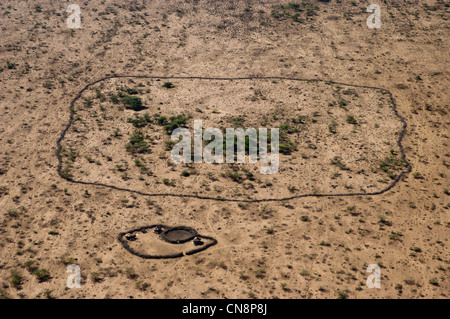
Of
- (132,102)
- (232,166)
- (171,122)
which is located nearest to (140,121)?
(171,122)

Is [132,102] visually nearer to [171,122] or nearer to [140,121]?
[140,121]

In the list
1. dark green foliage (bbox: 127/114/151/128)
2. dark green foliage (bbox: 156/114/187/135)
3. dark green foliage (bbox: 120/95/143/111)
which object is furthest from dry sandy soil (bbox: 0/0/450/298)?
dark green foliage (bbox: 156/114/187/135)

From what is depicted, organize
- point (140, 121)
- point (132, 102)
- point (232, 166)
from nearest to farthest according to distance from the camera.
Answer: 1. point (232, 166)
2. point (140, 121)
3. point (132, 102)

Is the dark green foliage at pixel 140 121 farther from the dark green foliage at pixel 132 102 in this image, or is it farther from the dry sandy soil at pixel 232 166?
the dark green foliage at pixel 132 102

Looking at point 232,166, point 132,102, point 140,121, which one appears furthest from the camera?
point 132,102

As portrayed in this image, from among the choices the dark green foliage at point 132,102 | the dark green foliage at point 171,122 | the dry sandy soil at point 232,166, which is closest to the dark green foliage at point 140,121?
the dry sandy soil at point 232,166

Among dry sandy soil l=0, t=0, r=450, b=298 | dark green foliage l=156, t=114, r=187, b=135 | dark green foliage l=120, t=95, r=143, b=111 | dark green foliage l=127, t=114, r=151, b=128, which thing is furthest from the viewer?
dark green foliage l=120, t=95, r=143, b=111

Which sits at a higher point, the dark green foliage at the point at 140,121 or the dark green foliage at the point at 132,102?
the dark green foliage at the point at 132,102

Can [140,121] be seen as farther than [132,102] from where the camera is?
No

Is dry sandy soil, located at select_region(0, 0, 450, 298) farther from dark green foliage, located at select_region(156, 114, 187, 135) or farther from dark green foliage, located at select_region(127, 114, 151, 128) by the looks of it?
dark green foliage, located at select_region(156, 114, 187, 135)
